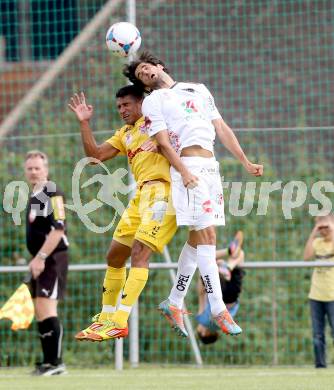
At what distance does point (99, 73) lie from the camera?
1418 centimetres

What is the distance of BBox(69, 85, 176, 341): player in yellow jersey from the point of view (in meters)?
8.59

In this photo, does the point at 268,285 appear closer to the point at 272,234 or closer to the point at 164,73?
the point at 272,234

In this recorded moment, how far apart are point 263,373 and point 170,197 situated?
281 centimetres

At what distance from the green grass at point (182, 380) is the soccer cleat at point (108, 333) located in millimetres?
394

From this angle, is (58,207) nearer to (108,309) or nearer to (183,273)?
(108,309)

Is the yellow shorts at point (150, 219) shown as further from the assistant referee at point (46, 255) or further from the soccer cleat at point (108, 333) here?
the assistant referee at point (46, 255)

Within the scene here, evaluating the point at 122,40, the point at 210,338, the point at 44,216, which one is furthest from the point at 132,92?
the point at 210,338

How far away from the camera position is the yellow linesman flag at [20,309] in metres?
11.5

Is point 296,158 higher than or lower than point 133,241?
higher

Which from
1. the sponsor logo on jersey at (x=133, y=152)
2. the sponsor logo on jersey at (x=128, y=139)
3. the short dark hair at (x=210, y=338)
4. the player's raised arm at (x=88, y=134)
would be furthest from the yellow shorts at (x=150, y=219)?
the short dark hair at (x=210, y=338)

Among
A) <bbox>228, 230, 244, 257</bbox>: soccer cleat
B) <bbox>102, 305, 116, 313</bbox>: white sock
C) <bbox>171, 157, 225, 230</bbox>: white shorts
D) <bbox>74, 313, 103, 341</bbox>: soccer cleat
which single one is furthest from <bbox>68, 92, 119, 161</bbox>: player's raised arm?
<bbox>228, 230, 244, 257</bbox>: soccer cleat

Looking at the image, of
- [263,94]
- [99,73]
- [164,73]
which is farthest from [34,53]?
[164,73]

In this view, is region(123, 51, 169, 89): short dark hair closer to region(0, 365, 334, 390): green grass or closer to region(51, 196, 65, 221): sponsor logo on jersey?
region(51, 196, 65, 221): sponsor logo on jersey

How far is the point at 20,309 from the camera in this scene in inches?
458
